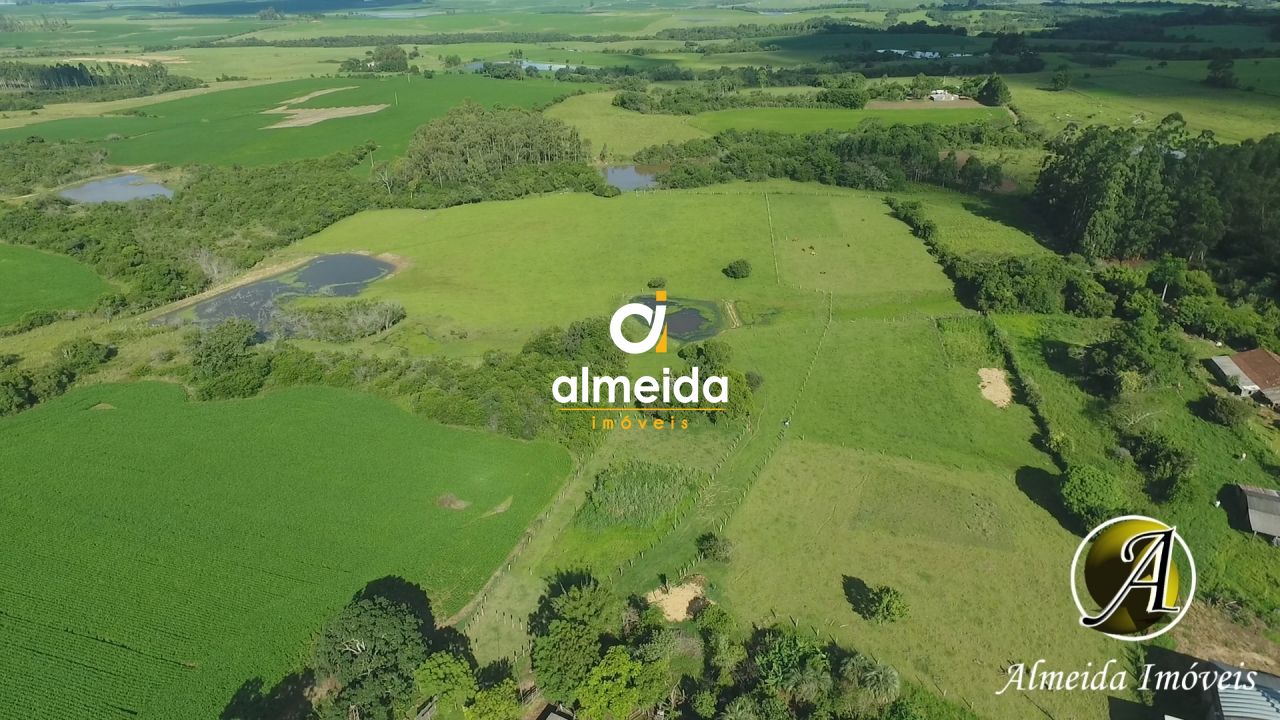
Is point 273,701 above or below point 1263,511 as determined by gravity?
below

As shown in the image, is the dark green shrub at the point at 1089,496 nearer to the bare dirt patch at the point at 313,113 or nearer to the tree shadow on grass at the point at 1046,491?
the tree shadow on grass at the point at 1046,491

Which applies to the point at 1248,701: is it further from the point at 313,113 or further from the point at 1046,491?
the point at 313,113

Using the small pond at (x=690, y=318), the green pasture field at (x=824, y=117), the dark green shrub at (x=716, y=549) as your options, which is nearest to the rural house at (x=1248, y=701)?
the dark green shrub at (x=716, y=549)

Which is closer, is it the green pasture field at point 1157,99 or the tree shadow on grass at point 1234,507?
the tree shadow on grass at point 1234,507

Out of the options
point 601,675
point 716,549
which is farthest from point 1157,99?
point 601,675

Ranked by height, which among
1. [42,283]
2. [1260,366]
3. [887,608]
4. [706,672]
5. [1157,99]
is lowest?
[706,672]

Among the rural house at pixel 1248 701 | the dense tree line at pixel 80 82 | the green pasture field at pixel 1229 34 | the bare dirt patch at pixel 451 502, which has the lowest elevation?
the bare dirt patch at pixel 451 502

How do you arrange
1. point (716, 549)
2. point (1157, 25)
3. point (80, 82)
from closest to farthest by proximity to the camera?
point (716, 549) → point (80, 82) → point (1157, 25)
